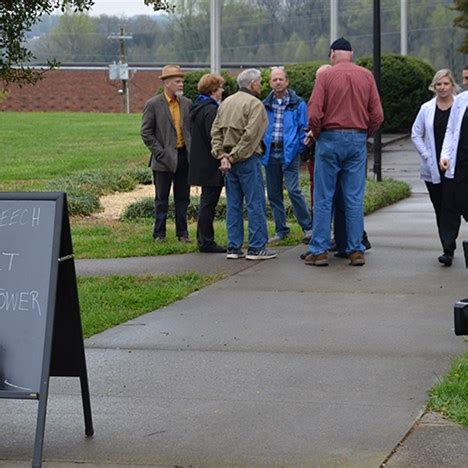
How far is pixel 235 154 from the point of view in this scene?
11938 millimetres

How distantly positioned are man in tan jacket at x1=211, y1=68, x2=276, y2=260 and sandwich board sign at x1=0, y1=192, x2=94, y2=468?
222 inches

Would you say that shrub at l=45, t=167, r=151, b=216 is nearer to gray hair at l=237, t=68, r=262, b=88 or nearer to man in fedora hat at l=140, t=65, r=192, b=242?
man in fedora hat at l=140, t=65, r=192, b=242

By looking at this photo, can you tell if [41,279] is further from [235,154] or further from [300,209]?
[300,209]

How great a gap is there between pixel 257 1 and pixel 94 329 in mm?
25507

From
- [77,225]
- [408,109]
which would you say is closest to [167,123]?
[77,225]

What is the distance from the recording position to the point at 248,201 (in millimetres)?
12172

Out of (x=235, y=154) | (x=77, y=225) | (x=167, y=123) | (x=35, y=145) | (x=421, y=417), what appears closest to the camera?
(x=421, y=417)

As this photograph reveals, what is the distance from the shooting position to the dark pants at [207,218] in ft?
41.8

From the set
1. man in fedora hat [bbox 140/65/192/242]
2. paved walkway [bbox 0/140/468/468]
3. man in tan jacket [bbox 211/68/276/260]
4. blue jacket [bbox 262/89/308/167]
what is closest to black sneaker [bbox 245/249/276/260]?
man in tan jacket [bbox 211/68/276/260]

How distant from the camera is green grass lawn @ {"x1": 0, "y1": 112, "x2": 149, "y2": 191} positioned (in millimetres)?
21766

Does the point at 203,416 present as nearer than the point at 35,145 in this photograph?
Yes

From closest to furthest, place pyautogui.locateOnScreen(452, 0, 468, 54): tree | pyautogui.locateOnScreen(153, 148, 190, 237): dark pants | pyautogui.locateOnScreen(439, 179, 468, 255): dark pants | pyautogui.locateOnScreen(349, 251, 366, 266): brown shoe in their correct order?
pyautogui.locateOnScreen(439, 179, 468, 255): dark pants → pyautogui.locateOnScreen(349, 251, 366, 266): brown shoe → pyautogui.locateOnScreen(153, 148, 190, 237): dark pants → pyautogui.locateOnScreen(452, 0, 468, 54): tree

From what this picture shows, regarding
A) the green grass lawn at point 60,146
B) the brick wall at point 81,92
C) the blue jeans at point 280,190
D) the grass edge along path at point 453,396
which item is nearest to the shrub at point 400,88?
the green grass lawn at point 60,146

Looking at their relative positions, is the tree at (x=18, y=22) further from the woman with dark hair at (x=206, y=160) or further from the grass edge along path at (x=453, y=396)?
the grass edge along path at (x=453, y=396)
